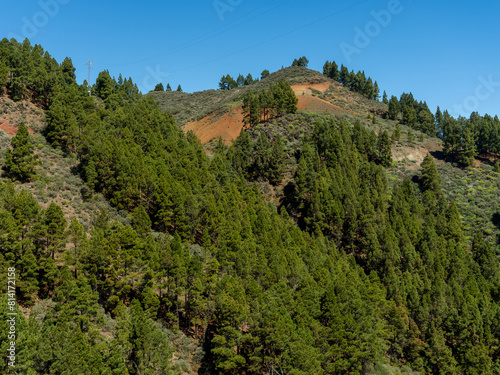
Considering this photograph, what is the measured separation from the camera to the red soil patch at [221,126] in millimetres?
131625

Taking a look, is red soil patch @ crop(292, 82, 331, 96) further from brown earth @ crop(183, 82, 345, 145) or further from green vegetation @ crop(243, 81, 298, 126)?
green vegetation @ crop(243, 81, 298, 126)

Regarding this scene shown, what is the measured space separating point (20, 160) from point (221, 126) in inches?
3506

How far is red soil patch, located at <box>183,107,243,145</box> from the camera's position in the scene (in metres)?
132

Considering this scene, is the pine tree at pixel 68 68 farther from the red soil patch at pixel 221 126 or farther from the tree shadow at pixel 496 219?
the tree shadow at pixel 496 219

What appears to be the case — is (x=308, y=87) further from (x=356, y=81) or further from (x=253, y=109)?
(x=253, y=109)

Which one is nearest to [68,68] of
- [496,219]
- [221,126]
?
[221,126]

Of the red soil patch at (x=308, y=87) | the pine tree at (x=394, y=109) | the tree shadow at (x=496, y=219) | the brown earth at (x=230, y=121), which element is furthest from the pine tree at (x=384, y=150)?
the red soil patch at (x=308, y=87)

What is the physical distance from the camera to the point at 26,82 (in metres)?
81.9

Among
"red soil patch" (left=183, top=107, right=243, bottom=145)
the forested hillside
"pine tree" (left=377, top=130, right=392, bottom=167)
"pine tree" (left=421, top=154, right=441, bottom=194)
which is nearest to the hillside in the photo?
"red soil patch" (left=183, top=107, right=243, bottom=145)

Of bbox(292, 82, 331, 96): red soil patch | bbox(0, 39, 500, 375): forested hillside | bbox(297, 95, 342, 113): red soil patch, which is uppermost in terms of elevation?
bbox(292, 82, 331, 96): red soil patch

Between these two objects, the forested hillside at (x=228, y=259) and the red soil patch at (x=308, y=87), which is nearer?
the forested hillside at (x=228, y=259)

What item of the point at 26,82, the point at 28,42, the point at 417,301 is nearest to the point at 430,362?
the point at 417,301

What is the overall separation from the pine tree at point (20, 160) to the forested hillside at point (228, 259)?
29cm

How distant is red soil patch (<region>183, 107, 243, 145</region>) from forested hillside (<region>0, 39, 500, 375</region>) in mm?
28448
